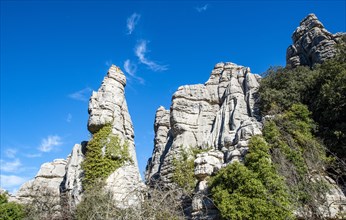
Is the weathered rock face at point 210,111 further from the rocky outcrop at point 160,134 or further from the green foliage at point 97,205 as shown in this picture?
the green foliage at point 97,205

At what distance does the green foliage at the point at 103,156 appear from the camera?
18031mm

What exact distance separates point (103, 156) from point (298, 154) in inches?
422

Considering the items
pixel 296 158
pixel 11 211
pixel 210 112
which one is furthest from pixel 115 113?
pixel 296 158

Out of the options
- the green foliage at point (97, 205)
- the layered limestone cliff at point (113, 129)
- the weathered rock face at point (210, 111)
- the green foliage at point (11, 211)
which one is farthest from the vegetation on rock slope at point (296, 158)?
the green foliage at point (11, 211)

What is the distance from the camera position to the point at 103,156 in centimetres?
1853

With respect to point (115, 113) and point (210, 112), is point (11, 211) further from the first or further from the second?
point (210, 112)

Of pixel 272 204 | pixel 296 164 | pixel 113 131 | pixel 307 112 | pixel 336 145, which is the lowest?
pixel 272 204

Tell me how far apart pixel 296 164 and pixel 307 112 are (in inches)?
170

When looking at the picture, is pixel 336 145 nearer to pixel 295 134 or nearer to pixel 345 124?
pixel 345 124

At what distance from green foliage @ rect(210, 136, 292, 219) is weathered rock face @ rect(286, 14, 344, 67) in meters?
13.8

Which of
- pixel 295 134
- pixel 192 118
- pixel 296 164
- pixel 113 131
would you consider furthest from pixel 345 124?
pixel 113 131

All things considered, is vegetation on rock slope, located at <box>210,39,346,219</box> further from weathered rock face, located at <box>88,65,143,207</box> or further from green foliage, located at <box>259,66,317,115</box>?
weathered rock face, located at <box>88,65,143,207</box>

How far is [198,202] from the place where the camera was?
13.3 metres

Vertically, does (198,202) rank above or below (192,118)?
below
